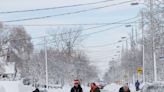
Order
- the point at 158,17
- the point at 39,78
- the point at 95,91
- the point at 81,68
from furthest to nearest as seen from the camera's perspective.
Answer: the point at 81,68
the point at 39,78
the point at 158,17
the point at 95,91

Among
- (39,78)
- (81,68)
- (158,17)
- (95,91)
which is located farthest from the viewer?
(81,68)

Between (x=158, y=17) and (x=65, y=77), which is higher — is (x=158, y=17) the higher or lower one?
the higher one

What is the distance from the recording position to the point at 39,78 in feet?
330

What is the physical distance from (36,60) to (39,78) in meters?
4.11

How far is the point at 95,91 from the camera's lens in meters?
20.1

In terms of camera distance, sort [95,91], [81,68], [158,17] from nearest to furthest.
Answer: [95,91]
[158,17]
[81,68]

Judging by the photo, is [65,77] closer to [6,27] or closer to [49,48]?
[49,48]

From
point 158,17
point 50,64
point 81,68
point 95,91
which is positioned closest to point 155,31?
point 158,17

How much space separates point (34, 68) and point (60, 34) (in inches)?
397

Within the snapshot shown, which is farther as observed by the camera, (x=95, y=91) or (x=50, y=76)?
(x=50, y=76)

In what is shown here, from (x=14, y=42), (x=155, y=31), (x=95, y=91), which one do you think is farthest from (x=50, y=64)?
(x=95, y=91)

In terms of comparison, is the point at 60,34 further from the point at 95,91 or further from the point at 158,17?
the point at 95,91

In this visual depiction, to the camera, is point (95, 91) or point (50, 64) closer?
point (95, 91)

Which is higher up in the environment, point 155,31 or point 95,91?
point 155,31
